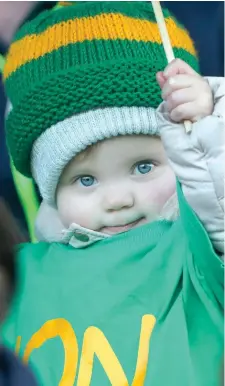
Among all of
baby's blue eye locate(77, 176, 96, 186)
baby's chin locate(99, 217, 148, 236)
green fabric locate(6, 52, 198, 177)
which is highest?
green fabric locate(6, 52, 198, 177)

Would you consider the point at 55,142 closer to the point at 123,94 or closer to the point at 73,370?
the point at 123,94

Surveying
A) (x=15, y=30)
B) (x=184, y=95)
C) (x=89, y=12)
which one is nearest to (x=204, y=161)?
(x=184, y=95)

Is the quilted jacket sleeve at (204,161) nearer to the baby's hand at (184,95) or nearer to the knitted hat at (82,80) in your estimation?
the baby's hand at (184,95)

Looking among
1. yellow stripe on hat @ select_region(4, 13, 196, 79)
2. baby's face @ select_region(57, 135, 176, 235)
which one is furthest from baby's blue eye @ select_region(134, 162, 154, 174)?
yellow stripe on hat @ select_region(4, 13, 196, 79)

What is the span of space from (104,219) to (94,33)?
0.59ft

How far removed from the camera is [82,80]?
2.32ft

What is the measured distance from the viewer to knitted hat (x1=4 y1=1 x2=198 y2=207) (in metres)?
0.70

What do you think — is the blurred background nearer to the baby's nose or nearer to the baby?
the baby

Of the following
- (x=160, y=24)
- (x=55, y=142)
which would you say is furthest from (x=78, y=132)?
(x=160, y=24)

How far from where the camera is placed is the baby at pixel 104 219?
0.64 m

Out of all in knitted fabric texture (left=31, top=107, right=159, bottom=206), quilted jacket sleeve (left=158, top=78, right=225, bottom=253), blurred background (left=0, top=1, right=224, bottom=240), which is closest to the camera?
quilted jacket sleeve (left=158, top=78, right=225, bottom=253)

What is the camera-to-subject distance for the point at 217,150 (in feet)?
1.81

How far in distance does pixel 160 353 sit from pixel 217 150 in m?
0.19

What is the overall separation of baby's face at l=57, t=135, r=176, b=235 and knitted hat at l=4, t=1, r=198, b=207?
0.01m
